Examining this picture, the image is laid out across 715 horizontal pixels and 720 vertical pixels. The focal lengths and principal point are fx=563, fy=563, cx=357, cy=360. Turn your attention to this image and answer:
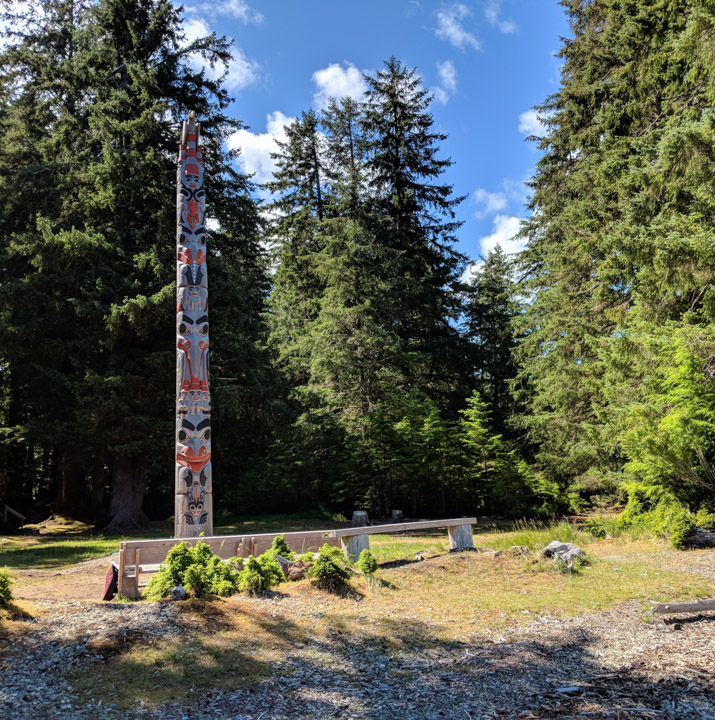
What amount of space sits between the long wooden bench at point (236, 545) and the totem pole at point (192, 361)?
3.18 ft

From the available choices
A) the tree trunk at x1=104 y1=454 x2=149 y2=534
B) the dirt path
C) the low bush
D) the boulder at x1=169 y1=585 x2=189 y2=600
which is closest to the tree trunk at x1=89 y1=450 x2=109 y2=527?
the tree trunk at x1=104 y1=454 x2=149 y2=534

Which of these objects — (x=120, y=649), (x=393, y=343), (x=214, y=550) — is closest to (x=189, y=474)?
(x=214, y=550)

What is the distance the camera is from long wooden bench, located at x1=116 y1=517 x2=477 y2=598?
7349 millimetres

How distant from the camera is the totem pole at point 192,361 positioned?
381 inches

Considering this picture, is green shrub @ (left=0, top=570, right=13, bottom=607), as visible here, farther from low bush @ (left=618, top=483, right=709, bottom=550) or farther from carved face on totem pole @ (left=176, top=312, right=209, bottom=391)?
low bush @ (left=618, top=483, right=709, bottom=550)

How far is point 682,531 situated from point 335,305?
14.6 meters

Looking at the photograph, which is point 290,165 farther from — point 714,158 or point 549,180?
point 714,158

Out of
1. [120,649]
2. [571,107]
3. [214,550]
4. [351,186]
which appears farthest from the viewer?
[351,186]

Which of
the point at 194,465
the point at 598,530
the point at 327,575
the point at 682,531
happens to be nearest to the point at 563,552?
the point at 682,531

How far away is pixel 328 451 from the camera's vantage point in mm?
20938

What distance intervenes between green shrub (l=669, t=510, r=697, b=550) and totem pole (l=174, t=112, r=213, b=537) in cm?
797

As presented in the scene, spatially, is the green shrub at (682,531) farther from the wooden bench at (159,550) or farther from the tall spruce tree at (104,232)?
the tall spruce tree at (104,232)

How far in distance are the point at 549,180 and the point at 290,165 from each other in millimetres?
13751

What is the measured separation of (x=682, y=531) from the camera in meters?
9.58
